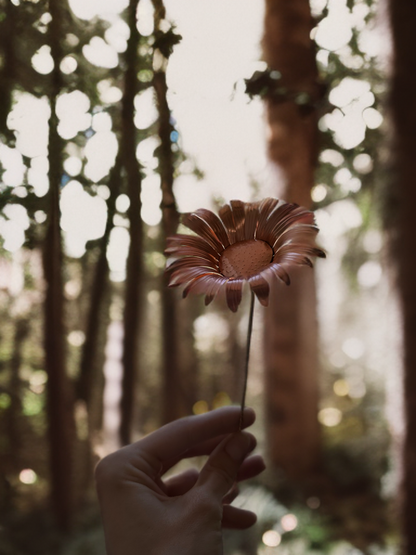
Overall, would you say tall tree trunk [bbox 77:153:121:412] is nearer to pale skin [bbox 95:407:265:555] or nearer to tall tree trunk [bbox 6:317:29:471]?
tall tree trunk [bbox 6:317:29:471]

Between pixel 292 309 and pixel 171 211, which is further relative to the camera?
pixel 292 309

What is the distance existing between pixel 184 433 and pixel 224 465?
117 millimetres

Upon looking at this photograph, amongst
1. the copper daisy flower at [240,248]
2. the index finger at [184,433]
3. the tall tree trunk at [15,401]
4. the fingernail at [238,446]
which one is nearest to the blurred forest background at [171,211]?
the tall tree trunk at [15,401]

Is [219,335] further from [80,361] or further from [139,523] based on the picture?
[139,523]

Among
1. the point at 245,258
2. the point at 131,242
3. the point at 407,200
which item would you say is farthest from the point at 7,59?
the point at 407,200

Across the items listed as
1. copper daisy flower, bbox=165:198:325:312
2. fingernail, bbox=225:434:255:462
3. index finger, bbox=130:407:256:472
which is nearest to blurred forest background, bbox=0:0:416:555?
copper daisy flower, bbox=165:198:325:312

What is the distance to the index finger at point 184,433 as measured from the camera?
2.79 ft

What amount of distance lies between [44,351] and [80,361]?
0.15m

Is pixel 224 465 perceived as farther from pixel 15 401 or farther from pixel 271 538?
pixel 271 538

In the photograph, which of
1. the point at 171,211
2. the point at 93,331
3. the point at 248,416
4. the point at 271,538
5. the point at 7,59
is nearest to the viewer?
the point at 248,416

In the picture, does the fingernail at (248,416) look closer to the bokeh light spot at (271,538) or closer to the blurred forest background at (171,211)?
the blurred forest background at (171,211)

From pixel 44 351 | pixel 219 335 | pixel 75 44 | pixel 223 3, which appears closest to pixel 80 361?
pixel 44 351

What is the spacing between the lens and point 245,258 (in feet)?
2.57

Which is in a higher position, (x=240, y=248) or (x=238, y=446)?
(x=240, y=248)
